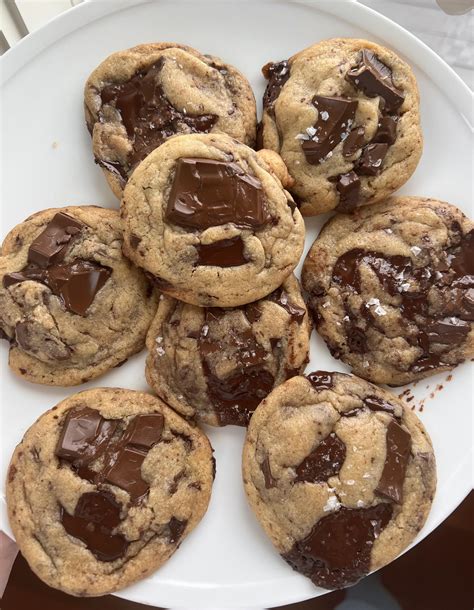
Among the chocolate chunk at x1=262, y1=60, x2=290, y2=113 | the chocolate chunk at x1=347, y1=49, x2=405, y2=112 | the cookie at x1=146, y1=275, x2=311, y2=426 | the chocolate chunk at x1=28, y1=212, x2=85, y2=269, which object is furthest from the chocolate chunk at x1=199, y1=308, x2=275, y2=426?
the chocolate chunk at x1=347, y1=49, x2=405, y2=112

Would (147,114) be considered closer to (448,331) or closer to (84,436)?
(84,436)

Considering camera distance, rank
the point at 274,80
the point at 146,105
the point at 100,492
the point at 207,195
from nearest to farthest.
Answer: the point at 207,195, the point at 100,492, the point at 146,105, the point at 274,80

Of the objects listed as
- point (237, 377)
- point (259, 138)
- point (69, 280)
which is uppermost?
point (259, 138)

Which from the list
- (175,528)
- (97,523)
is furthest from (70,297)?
(175,528)

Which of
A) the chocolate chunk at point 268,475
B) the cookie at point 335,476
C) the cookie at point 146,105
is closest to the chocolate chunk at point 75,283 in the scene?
the cookie at point 146,105

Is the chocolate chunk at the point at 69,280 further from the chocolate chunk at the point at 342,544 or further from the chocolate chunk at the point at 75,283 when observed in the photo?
the chocolate chunk at the point at 342,544

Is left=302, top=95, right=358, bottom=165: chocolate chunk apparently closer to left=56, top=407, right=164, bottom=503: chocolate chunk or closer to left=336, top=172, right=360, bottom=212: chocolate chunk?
left=336, top=172, right=360, bottom=212: chocolate chunk

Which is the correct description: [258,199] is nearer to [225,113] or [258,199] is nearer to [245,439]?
[225,113]
